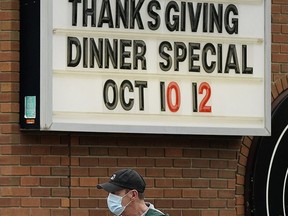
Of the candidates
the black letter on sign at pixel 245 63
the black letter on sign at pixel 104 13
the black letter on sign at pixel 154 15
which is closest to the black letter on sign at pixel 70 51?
the black letter on sign at pixel 104 13

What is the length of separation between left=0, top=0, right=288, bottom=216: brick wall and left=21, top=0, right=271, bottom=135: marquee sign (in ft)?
0.60

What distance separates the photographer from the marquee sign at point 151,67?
33.8 ft

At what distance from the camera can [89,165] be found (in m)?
10.6

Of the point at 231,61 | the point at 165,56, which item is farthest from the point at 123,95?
the point at 231,61

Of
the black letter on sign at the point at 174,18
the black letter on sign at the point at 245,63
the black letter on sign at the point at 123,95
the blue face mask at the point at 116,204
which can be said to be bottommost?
Answer: the blue face mask at the point at 116,204

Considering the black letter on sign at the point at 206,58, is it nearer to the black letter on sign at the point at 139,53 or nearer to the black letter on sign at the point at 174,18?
the black letter on sign at the point at 174,18

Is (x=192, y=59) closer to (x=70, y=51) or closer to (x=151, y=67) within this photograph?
(x=151, y=67)

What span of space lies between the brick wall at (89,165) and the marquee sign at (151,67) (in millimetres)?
182

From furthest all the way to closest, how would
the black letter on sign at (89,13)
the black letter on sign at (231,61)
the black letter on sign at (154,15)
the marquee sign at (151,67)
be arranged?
the black letter on sign at (231,61)
the black letter on sign at (154,15)
the black letter on sign at (89,13)
the marquee sign at (151,67)

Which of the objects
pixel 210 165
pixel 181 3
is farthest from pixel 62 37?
pixel 210 165

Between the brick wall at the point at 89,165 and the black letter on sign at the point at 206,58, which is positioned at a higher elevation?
the black letter on sign at the point at 206,58

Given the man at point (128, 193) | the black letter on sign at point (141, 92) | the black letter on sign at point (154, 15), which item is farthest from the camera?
the black letter on sign at point (154, 15)

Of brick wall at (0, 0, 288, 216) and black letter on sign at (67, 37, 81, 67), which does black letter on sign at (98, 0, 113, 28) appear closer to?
black letter on sign at (67, 37, 81, 67)

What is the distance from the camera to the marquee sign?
405 inches
